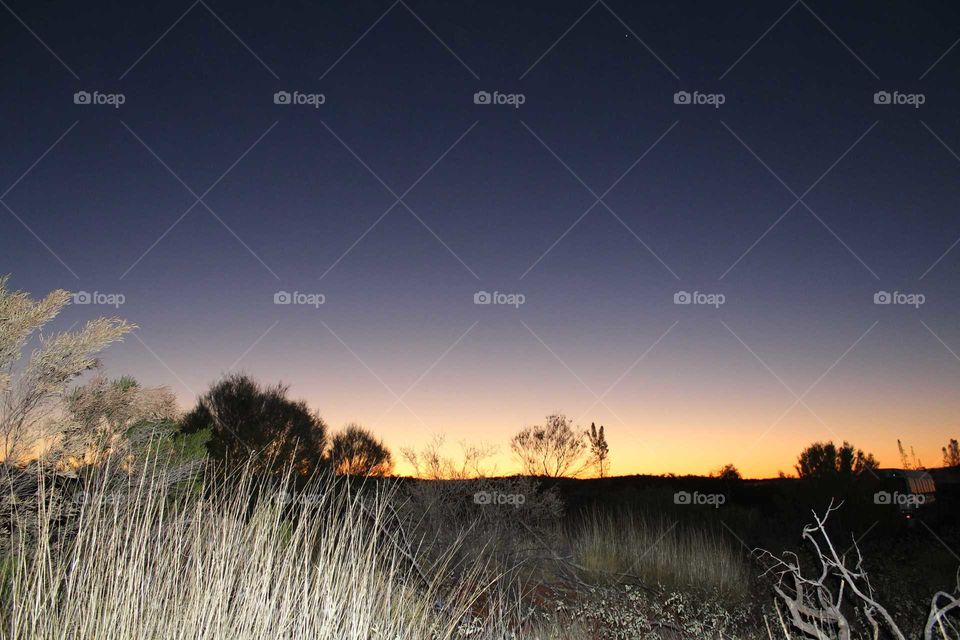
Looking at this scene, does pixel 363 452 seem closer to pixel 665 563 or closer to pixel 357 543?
pixel 665 563

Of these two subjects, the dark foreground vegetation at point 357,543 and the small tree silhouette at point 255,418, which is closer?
the dark foreground vegetation at point 357,543

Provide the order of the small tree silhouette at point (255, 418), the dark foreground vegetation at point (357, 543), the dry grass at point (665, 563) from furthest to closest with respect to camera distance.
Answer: the small tree silhouette at point (255, 418)
the dry grass at point (665, 563)
the dark foreground vegetation at point (357, 543)

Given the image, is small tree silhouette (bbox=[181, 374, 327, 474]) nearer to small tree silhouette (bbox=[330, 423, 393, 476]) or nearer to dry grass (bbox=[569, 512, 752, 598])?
small tree silhouette (bbox=[330, 423, 393, 476])

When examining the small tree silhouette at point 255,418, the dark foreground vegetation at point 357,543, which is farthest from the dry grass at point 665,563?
the small tree silhouette at point 255,418

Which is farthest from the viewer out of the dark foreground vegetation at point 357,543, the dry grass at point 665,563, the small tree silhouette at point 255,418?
the small tree silhouette at point 255,418

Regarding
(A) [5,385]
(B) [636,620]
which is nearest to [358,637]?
(A) [5,385]

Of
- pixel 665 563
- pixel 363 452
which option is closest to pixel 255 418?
pixel 363 452

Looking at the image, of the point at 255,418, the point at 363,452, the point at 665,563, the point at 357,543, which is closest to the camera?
the point at 357,543

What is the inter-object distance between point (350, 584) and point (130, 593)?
124 cm

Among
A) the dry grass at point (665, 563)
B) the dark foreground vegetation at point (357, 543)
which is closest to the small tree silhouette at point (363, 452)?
the dark foreground vegetation at point (357, 543)

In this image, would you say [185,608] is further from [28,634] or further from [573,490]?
[573,490]

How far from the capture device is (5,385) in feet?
16.7

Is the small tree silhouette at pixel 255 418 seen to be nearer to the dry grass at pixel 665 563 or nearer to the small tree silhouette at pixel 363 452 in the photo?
the small tree silhouette at pixel 363 452

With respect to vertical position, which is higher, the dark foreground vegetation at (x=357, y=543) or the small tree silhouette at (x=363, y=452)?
the small tree silhouette at (x=363, y=452)
